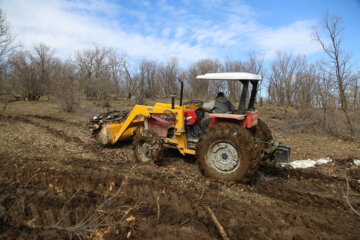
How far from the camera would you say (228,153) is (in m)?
4.07

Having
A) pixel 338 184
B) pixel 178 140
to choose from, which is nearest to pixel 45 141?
pixel 178 140

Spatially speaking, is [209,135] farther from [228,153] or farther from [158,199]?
[158,199]

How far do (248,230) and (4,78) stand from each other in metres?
17.6

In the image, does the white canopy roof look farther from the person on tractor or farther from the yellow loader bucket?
the yellow loader bucket

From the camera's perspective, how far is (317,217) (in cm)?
297

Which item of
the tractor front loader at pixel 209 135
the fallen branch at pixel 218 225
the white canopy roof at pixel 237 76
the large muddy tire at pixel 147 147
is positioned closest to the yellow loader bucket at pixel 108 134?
the tractor front loader at pixel 209 135

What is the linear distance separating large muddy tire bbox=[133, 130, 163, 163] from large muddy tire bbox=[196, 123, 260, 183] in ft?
3.82

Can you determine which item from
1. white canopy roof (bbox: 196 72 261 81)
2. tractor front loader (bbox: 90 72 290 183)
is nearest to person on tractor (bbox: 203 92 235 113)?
tractor front loader (bbox: 90 72 290 183)

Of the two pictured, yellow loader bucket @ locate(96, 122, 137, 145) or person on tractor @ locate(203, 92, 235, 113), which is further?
yellow loader bucket @ locate(96, 122, 137, 145)

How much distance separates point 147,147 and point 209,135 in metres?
1.78

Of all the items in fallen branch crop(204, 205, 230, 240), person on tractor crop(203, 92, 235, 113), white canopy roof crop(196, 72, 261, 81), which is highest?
white canopy roof crop(196, 72, 261, 81)

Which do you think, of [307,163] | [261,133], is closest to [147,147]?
[261,133]

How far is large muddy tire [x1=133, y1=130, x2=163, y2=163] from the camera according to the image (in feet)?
16.5

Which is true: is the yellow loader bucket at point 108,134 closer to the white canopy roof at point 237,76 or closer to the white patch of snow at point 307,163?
the white canopy roof at point 237,76
